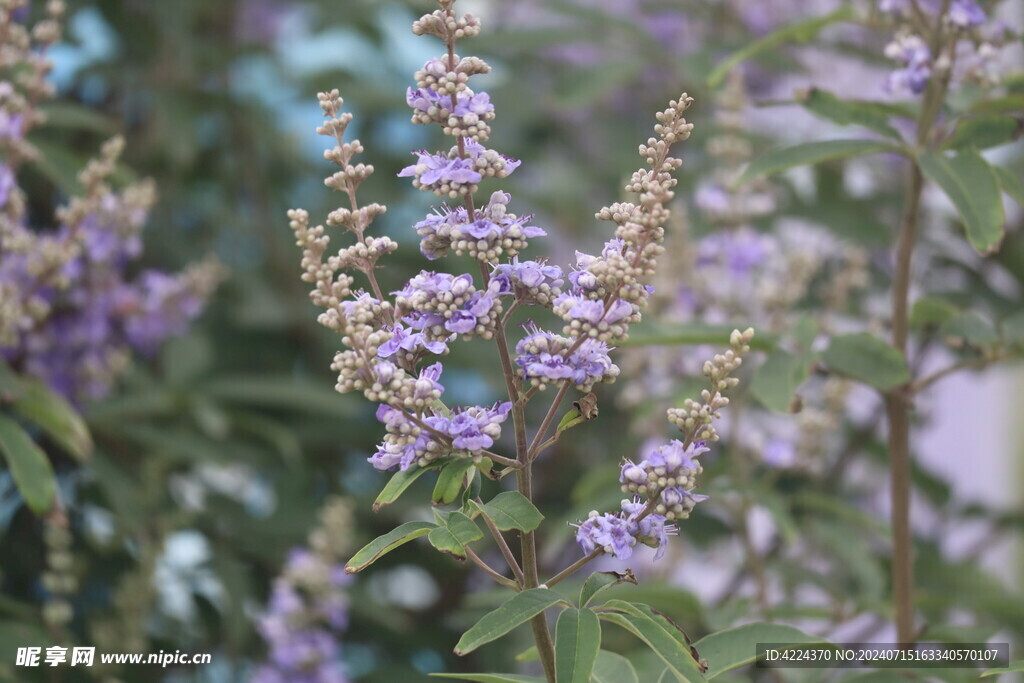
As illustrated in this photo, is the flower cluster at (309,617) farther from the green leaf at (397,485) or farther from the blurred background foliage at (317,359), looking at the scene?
the green leaf at (397,485)

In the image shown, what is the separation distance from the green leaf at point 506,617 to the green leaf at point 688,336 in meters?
0.66

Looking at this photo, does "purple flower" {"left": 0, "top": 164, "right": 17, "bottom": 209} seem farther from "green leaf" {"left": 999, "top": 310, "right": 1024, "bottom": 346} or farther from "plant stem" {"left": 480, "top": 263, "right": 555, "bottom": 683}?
"green leaf" {"left": 999, "top": 310, "right": 1024, "bottom": 346}

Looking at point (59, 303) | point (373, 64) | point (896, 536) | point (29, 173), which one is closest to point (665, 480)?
point (896, 536)

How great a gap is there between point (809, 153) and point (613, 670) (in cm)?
83

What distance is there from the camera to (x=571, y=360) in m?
1.01

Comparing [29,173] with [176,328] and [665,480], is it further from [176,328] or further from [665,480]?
[665,480]

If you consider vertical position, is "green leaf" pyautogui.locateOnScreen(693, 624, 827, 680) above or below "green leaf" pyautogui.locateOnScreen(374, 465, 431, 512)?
below

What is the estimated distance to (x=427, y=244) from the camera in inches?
40.9

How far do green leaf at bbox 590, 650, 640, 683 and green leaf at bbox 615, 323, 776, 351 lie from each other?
0.50m

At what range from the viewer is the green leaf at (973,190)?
141 cm

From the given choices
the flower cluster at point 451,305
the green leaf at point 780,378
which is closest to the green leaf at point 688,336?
the green leaf at point 780,378

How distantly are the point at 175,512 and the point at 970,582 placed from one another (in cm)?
171

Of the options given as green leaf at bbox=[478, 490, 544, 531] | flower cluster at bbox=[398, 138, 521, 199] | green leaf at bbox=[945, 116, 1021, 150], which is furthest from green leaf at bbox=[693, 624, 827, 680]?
green leaf at bbox=[945, 116, 1021, 150]

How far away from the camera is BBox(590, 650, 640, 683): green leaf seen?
1.20m
